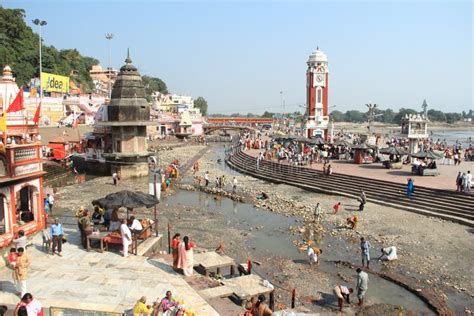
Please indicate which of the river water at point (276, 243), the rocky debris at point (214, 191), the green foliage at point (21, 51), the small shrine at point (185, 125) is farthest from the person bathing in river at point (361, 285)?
the small shrine at point (185, 125)

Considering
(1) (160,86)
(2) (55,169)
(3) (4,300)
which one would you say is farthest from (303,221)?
(1) (160,86)

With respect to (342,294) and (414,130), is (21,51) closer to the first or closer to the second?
(414,130)

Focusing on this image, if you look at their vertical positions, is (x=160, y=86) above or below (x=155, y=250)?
above

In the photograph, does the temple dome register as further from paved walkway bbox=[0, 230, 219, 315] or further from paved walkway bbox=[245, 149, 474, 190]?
paved walkway bbox=[0, 230, 219, 315]

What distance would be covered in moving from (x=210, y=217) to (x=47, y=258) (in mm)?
Result: 10241

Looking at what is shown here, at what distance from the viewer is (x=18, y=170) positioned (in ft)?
42.3

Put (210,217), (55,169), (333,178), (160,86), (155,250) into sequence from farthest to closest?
(160,86), (55,169), (333,178), (210,217), (155,250)

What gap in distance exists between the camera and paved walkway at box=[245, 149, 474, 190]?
2384cm

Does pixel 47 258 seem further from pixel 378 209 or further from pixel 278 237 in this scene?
pixel 378 209

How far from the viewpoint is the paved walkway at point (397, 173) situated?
78.2 feet

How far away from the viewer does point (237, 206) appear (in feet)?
78.2

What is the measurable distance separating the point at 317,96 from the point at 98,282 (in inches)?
1924

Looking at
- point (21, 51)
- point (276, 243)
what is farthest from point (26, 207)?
point (21, 51)

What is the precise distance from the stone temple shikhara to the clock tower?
1097 inches
